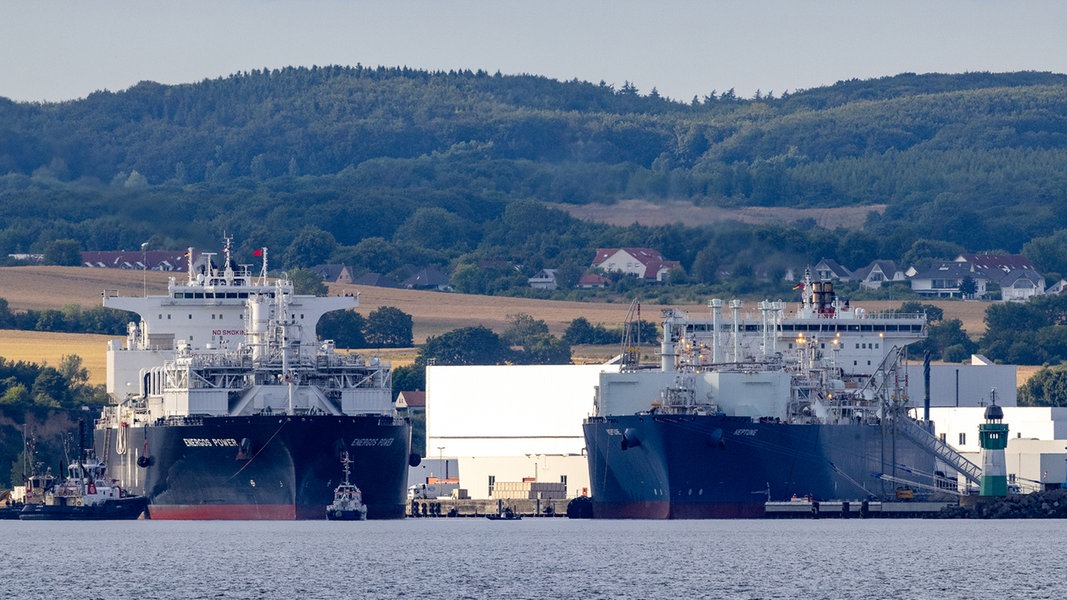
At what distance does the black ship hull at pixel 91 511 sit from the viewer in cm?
11150

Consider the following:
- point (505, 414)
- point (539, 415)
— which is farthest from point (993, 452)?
point (505, 414)

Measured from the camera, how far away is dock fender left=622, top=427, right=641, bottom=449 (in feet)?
366

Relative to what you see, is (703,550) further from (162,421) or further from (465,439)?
(465,439)

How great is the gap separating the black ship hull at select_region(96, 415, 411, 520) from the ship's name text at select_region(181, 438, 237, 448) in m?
0.04

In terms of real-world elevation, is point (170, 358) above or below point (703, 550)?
above

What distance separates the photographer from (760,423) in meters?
112

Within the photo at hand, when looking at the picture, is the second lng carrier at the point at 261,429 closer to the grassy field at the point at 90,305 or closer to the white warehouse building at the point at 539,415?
→ the white warehouse building at the point at 539,415

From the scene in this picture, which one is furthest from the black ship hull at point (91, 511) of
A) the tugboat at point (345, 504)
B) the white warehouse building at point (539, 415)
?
the white warehouse building at point (539, 415)

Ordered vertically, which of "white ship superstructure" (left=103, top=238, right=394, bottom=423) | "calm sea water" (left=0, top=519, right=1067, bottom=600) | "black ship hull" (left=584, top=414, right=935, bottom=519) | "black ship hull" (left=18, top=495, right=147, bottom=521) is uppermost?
"white ship superstructure" (left=103, top=238, right=394, bottom=423)

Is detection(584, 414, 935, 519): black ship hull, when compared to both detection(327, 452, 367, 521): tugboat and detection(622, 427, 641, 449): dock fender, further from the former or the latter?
detection(327, 452, 367, 521): tugboat

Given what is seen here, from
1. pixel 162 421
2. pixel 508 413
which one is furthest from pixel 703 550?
pixel 508 413

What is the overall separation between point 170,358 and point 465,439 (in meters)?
30.9

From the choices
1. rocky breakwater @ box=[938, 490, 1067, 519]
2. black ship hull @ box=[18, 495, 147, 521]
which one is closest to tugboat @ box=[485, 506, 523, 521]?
black ship hull @ box=[18, 495, 147, 521]

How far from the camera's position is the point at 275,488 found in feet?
345
